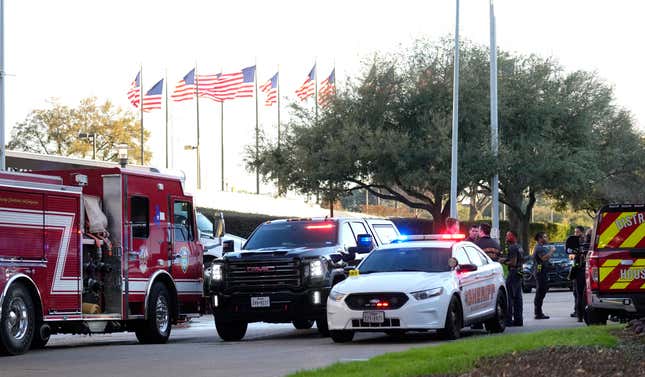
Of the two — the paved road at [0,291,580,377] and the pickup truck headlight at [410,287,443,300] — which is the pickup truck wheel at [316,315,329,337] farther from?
the pickup truck headlight at [410,287,443,300]

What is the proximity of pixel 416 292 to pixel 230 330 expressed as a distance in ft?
13.2

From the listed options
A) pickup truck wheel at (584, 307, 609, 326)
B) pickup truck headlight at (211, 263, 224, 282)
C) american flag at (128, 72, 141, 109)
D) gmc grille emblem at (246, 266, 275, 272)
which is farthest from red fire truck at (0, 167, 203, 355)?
american flag at (128, 72, 141, 109)

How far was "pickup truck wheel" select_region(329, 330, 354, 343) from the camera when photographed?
19.8 metres

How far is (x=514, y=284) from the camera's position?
934 inches

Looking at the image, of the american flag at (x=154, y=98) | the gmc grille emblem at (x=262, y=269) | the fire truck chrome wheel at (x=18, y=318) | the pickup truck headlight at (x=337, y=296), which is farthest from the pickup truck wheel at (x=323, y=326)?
the american flag at (x=154, y=98)

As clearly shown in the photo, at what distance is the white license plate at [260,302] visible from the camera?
21.5 m

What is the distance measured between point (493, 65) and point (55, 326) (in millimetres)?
28869

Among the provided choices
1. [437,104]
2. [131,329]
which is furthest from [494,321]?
[437,104]

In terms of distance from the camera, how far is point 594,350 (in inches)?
504

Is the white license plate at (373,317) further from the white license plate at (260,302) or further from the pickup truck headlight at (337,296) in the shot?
the white license plate at (260,302)

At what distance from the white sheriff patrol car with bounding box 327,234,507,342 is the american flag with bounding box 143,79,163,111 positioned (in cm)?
4449

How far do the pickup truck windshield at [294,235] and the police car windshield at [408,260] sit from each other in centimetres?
177

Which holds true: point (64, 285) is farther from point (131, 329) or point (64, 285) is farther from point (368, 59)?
point (368, 59)

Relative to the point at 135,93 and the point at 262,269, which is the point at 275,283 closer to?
the point at 262,269
